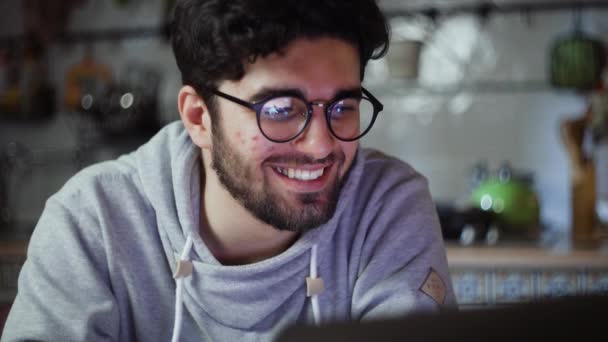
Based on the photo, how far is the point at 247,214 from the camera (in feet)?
3.74

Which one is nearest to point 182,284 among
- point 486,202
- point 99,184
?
point 99,184

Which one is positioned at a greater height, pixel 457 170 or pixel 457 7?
pixel 457 7

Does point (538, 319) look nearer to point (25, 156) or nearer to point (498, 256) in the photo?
point (498, 256)

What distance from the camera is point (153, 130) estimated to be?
2836 millimetres

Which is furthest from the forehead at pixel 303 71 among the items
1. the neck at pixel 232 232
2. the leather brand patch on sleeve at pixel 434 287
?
the leather brand patch on sleeve at pixel 434 287

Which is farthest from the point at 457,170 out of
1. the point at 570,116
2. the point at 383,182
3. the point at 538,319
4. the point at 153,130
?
the point at 538,319

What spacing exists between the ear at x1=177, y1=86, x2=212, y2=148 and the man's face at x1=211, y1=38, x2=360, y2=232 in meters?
0.07

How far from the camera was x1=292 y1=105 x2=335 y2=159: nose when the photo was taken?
102 centimetres

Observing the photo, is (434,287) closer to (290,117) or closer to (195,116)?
(290,117)

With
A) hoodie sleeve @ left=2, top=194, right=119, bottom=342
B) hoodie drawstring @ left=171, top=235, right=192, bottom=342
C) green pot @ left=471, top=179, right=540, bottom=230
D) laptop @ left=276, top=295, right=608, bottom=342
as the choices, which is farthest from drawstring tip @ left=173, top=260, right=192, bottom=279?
green pot @ left=471, top=179, right=540, bottom=230

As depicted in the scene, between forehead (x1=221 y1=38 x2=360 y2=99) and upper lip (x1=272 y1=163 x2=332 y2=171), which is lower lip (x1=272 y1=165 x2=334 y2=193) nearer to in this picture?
upper lip (x1=272 y1=163 x2=332 y2=171)

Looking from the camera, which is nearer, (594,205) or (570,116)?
(594,205)

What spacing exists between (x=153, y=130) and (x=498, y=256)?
1428 millimetres

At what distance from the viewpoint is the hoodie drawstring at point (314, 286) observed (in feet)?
3.66
